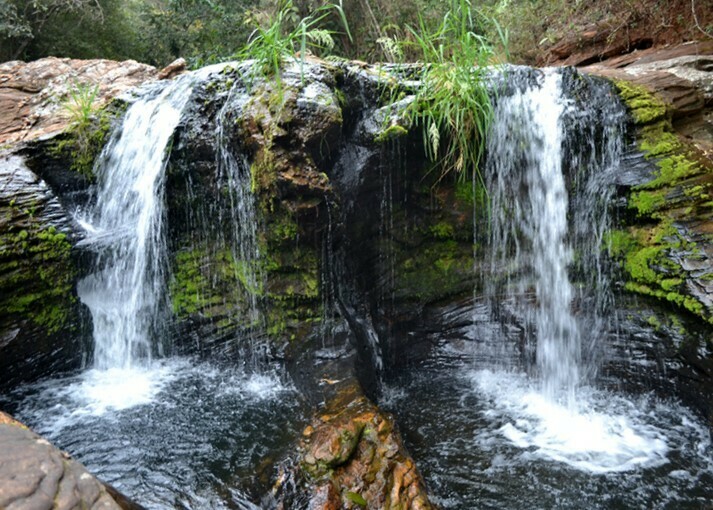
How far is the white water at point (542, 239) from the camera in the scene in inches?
174

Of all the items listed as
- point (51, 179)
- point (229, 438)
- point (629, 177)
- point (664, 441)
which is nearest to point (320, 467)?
point (229, 438)

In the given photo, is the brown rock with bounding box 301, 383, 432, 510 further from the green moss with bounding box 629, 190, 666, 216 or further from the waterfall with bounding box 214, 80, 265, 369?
the green moss with bounding box 629, 190, 666, 216

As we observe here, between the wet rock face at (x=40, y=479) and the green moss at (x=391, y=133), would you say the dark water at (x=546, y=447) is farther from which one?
the green moss at (x=391, y=133)

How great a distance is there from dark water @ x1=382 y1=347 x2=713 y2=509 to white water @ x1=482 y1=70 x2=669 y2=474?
89mm

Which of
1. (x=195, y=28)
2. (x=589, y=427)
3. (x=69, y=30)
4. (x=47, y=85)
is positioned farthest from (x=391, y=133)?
(x=69, y=30)

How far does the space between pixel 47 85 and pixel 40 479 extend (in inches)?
299

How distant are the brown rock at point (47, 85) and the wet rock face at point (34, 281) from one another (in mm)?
1912

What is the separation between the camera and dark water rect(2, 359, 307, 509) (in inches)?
119

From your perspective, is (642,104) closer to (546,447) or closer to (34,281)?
(546,447)

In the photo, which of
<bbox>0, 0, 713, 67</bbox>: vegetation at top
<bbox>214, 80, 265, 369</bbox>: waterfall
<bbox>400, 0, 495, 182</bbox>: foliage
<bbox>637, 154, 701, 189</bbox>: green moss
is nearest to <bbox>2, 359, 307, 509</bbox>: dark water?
<bbox>214, 80, 265, 369</bbox>: waterfall

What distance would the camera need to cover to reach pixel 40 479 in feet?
5.28

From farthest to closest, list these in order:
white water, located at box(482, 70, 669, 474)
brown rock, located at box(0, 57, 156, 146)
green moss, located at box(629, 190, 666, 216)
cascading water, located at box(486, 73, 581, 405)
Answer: brown rock, located at box(0, 57, 156, 146)
cascading water, located at box(486, 73, 581, 405)
white water, located at box(482, 70, 669, 474)
green moss, located at box(629, 190, 666, 216)

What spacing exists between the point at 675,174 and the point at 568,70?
4.84 feet

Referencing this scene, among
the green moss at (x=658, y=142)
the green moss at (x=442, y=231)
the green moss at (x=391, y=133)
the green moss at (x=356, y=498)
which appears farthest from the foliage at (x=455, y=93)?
the green moss at (x=356, y=498)
